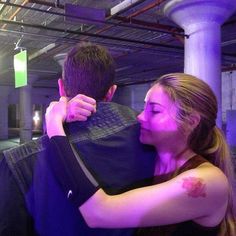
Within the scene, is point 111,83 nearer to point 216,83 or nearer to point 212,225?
point 212,225

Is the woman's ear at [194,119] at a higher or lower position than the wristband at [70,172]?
higher

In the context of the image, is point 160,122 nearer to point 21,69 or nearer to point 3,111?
point 21,69

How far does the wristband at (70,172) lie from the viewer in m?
0.79

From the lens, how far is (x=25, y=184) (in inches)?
32.9

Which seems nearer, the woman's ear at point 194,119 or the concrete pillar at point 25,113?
the woman's ear at point 194,119

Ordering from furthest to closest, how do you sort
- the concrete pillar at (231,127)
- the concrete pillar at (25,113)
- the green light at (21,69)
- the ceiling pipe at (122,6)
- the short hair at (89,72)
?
1. the concrete pillar at (25,113)
2. the concrete pillar at (231,127)
3. the green light at (21,69)
4. the ceiling pipe at (122,6)
5. the short hair at (89,72)

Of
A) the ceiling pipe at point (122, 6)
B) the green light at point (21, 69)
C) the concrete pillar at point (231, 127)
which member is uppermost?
the ceiling pipe at point (122, 6)

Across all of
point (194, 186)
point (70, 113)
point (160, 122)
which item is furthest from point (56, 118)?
point (194, 186)

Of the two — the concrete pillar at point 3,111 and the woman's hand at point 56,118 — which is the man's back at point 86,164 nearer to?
the woman's hand at point 56,118

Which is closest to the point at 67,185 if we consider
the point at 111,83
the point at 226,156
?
the point at 111,83

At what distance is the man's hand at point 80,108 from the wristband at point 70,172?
2.8 inches

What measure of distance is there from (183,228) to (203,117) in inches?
13.3

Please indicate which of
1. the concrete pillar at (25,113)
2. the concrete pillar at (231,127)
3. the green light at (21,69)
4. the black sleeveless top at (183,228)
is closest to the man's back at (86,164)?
the black sleeveless top at (183,228)

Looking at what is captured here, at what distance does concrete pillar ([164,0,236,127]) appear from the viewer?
3705 millimetres
